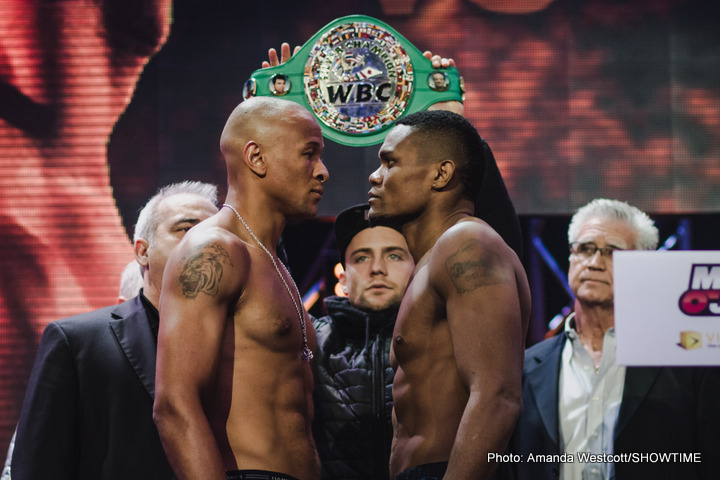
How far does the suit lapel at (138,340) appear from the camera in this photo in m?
2.60

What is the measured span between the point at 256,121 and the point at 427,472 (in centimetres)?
108

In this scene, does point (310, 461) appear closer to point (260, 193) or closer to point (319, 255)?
point (260, 193)

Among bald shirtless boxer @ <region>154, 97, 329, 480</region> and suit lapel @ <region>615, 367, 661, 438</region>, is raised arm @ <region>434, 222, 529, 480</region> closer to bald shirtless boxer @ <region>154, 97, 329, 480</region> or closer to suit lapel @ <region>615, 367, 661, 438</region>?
bald shirtless boxer @ <region>154, 97, 329, 480</region>

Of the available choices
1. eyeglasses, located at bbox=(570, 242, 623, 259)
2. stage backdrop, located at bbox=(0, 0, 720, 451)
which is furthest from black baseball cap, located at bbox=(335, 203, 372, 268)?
stage backdrop, located at bbox=(0, 0, 720, 451)

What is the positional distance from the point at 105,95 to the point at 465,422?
11.3 ft

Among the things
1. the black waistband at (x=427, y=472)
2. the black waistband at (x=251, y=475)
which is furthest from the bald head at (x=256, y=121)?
the black waistband at (x=427, y=472)

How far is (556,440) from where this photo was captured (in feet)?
9.66

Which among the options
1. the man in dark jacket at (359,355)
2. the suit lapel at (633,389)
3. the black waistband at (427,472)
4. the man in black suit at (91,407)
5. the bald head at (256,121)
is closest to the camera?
the black waistband at (427,472)

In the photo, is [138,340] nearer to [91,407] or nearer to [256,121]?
[91,407]

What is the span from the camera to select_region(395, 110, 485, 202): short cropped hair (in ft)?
7.77

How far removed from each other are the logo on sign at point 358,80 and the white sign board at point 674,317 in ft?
3.63

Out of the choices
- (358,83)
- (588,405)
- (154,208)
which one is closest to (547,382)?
(588,405)

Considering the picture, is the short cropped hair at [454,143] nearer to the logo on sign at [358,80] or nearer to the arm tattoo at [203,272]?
the logo on sign at [358,80]

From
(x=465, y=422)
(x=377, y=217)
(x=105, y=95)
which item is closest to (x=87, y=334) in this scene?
(x=377, y=217)
